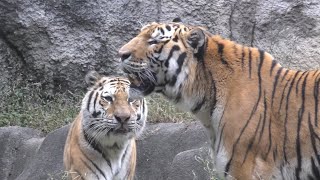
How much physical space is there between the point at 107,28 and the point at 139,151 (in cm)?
176

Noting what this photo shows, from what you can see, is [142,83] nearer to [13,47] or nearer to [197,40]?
[197,40]

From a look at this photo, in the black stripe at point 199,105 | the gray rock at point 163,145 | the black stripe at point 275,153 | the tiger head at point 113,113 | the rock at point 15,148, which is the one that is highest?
the black stripe at point 199,105

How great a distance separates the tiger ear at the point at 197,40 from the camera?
4488mm

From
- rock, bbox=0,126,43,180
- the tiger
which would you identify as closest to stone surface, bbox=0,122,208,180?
rock, bbox=0,126,43,180

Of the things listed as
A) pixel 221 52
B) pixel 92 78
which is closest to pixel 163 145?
pixel 92 78

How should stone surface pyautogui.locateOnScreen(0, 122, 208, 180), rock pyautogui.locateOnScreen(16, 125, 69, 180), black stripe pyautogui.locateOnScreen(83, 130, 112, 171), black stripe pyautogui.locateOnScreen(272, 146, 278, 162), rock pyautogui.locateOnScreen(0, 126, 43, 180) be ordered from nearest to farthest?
black stripe pyautogui.locateOnScreen(272, 146, 278, 162) < black stripe pyautogui.locateOnScreen(83, 130, 112, 171) < stone surface pyautogui.locateOnScreen(0, 122, 208, 180) < rock pyautogui.locateOnScreen(16, 125, 69, 180) < rock pyautogui.locateOnScreen(0, 126, 43, 180)

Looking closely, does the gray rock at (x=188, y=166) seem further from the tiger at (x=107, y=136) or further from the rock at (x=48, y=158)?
the rock at (x=48, y=158)

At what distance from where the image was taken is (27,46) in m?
8.88

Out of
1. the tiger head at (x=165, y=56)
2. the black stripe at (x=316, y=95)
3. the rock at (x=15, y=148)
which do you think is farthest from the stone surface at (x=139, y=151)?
the black stripe at (x=316, y=95)

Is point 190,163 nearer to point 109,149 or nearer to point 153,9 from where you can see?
point 109,149

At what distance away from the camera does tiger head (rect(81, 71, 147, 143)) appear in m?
6.14

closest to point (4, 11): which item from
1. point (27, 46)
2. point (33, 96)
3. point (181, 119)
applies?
point (27, 46)

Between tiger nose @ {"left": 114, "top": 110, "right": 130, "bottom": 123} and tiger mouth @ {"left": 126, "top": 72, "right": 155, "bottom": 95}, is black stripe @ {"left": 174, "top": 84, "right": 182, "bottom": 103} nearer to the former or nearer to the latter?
tiger mouth @ {"left": 126, "top": 72, "right": 155, "bottom": 95}

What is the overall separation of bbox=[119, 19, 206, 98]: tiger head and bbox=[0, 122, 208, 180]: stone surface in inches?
87.8
